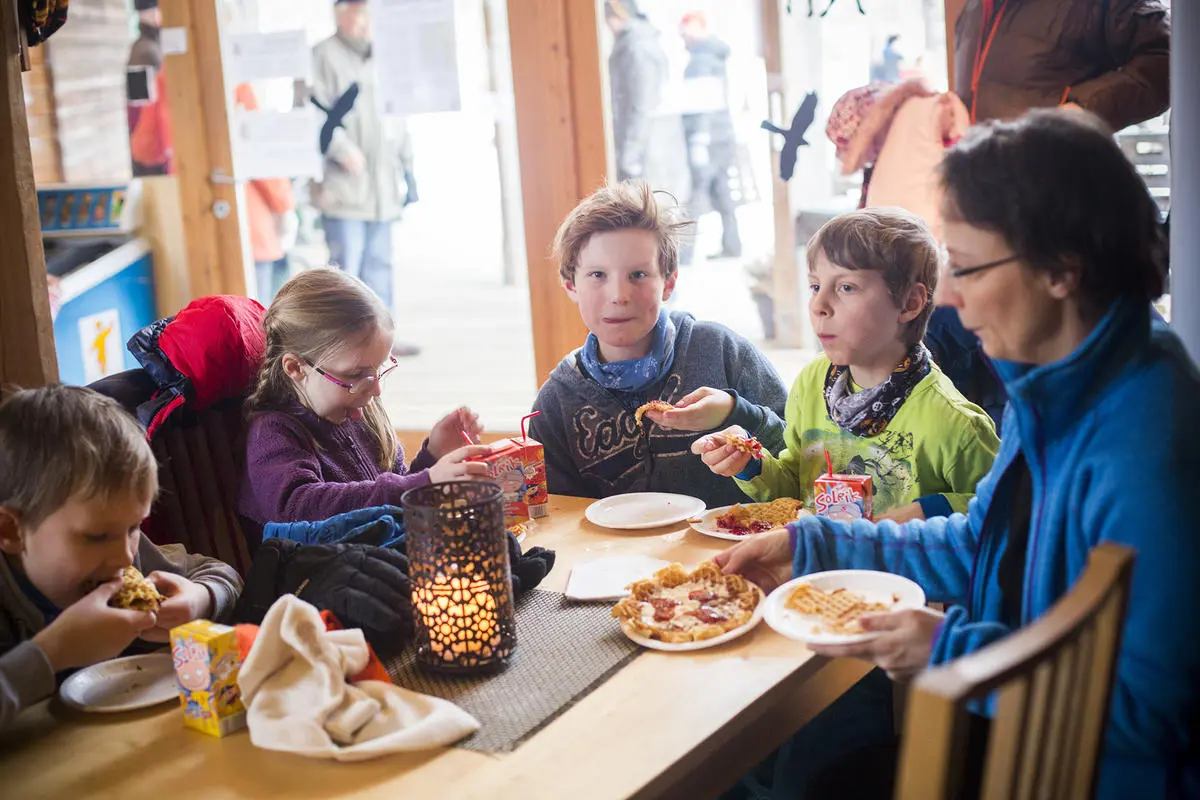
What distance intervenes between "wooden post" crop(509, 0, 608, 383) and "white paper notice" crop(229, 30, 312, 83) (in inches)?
37.0

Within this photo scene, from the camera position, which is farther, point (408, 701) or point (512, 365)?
point (512, 365)

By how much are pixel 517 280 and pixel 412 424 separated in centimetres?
76

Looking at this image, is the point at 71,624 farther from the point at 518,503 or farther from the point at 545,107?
the point at 545,107

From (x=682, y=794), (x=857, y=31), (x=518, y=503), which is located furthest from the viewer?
(x=857, y=31)

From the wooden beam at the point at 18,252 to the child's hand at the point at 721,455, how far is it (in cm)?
112

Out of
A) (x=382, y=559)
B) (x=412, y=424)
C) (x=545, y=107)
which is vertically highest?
(x=545, y=107)

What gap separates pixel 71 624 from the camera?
52.2 inches

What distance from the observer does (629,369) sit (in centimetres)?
243

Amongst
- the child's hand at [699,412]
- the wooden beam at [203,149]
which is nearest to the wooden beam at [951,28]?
the child's hand at [699,412]

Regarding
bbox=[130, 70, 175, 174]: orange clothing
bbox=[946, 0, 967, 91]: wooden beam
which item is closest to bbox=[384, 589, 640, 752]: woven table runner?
bbox=[946, 0, 967, 91]: wooden beam

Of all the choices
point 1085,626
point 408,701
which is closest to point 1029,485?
point 1085,626

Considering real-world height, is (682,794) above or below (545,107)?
below

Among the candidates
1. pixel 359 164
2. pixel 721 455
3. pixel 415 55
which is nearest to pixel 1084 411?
pixel 721 455

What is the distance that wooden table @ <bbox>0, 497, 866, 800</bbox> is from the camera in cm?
116
